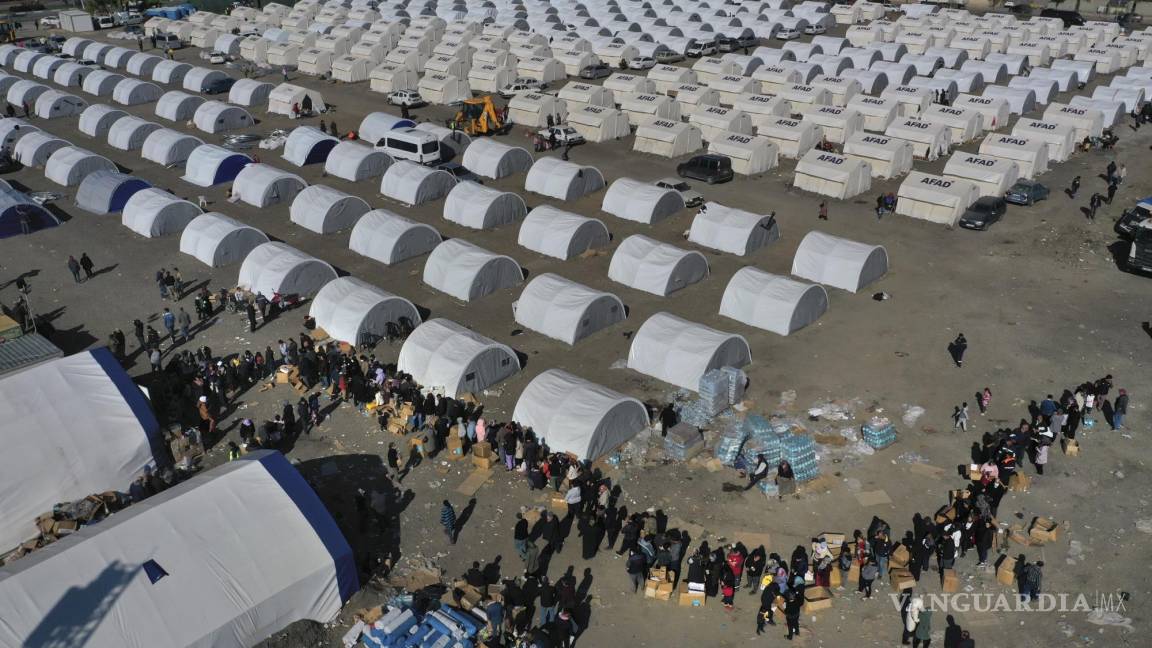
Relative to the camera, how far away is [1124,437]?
82.9 feet

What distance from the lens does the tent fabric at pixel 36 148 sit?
50.7 meters

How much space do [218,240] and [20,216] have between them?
37.8 ft

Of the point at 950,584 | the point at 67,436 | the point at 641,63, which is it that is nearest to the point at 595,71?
the point at 641,63

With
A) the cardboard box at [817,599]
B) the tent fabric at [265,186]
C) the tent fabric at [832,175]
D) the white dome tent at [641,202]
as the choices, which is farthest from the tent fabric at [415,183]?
the cardboard box at [817,599]

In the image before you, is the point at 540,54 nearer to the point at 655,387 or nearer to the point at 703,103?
the point at 703,103

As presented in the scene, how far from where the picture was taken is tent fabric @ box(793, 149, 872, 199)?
44.2 m

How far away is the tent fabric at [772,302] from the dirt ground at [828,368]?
43 centimetres

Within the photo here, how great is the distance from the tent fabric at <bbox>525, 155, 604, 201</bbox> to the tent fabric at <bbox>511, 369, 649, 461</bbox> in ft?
65.1

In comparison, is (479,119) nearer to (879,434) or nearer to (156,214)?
(156,214)

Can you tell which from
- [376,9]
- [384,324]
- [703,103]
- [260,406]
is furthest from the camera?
[376,9]

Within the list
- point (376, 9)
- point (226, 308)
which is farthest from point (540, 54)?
point (226, 308)

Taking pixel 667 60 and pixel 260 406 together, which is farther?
pixel 667 60

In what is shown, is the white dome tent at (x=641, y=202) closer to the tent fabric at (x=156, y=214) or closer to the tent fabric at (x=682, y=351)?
the tent fabric at (x=682, y=351)

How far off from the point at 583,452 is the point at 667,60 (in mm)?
53515
